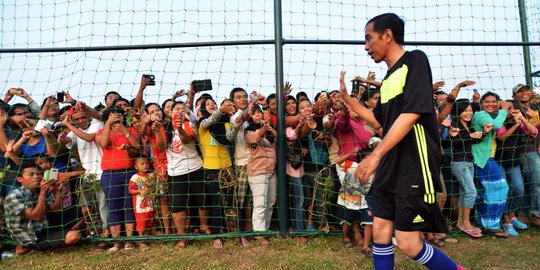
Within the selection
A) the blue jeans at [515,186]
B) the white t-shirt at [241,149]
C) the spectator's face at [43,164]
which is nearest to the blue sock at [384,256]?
the white t-shirt at [241,149]

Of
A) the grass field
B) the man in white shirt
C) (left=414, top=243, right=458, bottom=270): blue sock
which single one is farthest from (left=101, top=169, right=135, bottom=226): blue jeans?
(left=414, top=243, right=458, bottom=270): blue sock

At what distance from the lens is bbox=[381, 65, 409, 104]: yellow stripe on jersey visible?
75.2 inches

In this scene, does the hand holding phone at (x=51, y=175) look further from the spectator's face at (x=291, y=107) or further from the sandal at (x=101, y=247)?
the spectator's face at (x=291, y=107)

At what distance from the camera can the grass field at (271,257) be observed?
309 centimetres

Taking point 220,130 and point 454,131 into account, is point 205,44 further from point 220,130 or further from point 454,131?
point 454,131

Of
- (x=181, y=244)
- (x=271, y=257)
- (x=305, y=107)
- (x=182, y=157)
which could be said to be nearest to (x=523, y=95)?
(x=305, y=107)

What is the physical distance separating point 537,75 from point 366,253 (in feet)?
13.9

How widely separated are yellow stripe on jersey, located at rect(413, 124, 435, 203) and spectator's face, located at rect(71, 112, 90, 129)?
368cm

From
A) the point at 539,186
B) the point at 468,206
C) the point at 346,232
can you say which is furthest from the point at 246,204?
the point at 539,186

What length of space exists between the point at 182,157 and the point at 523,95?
13.9ft

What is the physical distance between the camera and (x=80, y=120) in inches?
159

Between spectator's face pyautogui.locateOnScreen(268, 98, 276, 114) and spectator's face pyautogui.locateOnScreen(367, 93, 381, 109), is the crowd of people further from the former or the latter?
spectator's face pyautogui.locateOnScreen(268, 98, 276, 114)

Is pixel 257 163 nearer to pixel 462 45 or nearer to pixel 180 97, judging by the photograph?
pixel 180 97

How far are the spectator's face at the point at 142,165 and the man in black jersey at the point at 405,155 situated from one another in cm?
270
